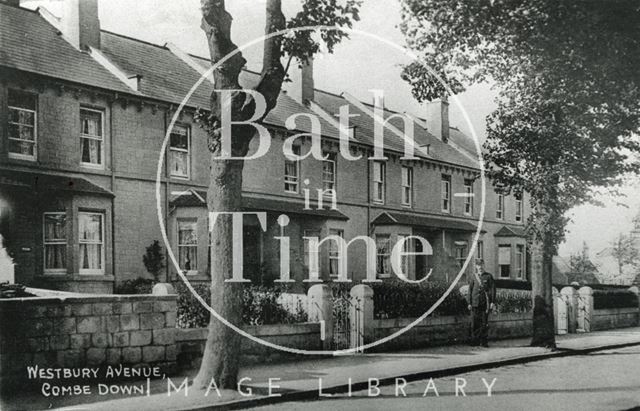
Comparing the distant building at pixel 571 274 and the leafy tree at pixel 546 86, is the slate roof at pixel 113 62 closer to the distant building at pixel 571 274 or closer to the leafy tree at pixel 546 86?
the leafy tree at pixel 546 86

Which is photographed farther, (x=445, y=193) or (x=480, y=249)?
(x=480, y=249)

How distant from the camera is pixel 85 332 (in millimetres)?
10000

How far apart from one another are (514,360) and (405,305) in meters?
2.92

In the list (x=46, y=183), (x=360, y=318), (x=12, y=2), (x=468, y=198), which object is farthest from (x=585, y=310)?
(x=12, y=2)

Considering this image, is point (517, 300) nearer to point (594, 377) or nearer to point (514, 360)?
point (514, 360)

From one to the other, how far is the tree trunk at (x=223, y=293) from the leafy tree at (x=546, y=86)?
4.27 meters

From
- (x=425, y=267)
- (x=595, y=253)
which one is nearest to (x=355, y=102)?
(x=425, y=267)

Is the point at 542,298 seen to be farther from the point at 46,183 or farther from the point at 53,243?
the point at 46,183

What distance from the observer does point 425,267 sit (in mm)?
32156

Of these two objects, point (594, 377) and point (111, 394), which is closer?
point (111, 394)

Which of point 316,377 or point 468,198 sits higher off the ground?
point 468,198

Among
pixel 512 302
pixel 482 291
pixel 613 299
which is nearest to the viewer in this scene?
pixel 482 291

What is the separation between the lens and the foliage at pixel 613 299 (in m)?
23.8

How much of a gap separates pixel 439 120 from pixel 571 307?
1774cm
